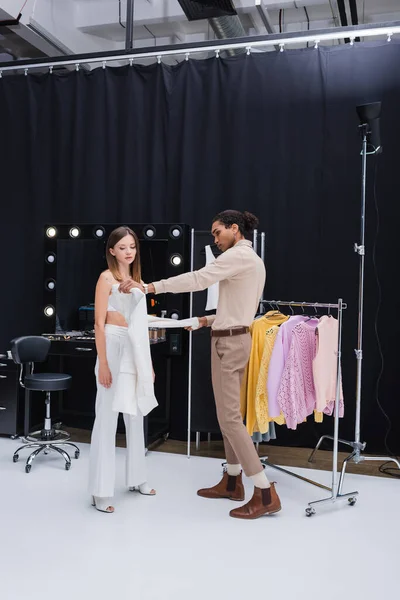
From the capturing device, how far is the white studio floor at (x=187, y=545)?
266cm

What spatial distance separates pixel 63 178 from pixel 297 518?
12.0ft

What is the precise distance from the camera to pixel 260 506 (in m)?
3.44

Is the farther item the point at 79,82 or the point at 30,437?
the point at 79,82

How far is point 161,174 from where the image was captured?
5.43 metres

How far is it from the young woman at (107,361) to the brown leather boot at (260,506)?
73cm

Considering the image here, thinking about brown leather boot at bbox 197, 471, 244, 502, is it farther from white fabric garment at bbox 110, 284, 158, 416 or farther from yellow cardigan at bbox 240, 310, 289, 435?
white fabric garment at bbox 110, 284, 158, 416

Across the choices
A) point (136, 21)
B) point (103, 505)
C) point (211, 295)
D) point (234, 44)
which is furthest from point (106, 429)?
point (136, 21)

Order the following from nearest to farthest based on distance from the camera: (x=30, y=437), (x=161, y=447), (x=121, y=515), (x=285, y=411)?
1. (x=121, y=515)
2. (x=285, y=411)
3. (x=30, y=437)
4. (x=161, y=447)

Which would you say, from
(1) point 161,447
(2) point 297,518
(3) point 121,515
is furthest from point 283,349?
(1) point 161,447

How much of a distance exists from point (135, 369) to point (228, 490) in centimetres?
98

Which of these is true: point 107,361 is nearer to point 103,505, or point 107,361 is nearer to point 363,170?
point 103,505

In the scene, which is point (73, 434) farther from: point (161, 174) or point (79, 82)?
point (79, 82)

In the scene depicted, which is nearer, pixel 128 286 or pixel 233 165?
pixel 128 286

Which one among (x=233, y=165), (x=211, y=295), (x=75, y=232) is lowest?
(x=211, y=295)
